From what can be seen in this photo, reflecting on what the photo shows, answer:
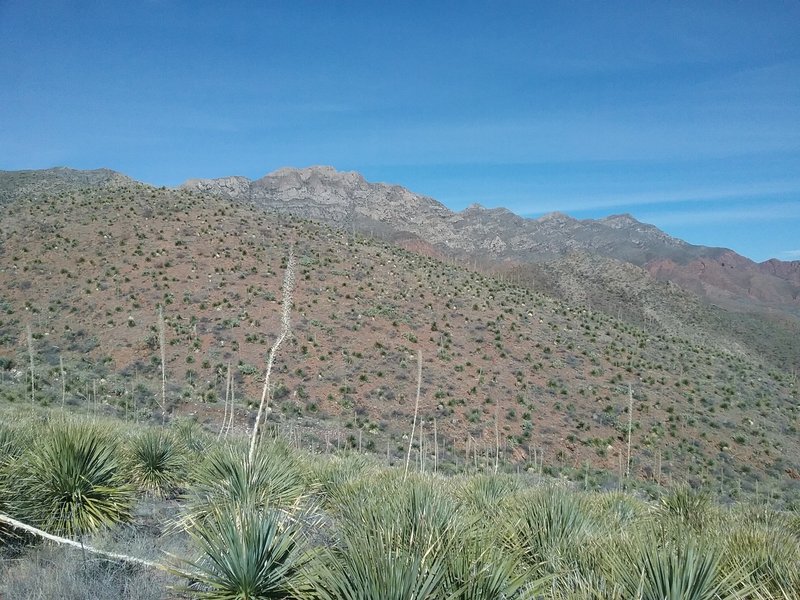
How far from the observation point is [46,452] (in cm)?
635

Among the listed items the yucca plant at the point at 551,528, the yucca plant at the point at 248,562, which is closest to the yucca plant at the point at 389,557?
the yucca plant at the point at 248,562

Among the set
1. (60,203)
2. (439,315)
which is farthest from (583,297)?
(60,203)

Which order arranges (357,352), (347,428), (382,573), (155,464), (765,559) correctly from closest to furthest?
(382,573)
(765,559)
(155,464)
(347,428)
(357,352)

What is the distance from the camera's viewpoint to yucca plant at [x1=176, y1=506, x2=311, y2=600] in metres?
4.16

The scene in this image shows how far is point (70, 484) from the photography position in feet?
20.8

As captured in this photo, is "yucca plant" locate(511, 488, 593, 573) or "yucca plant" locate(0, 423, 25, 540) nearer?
"yucca plant" locate(511, 488, 593, 573)

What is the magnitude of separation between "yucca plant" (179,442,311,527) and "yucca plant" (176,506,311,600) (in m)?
1.69

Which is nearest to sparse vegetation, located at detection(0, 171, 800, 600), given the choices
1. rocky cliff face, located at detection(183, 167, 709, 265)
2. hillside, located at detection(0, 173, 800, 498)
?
hillside, located at detection(0, 173, 800, 498)

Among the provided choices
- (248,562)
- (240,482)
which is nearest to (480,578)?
(248,562)

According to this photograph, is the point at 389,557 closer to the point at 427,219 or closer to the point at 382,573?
the point at 382,573

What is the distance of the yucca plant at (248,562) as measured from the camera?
416cm

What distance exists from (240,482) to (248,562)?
99.7 inches

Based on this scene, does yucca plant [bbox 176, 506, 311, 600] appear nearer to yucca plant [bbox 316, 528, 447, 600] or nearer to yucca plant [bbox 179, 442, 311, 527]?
yucca plant [bbox 316, 528, 447, 600]

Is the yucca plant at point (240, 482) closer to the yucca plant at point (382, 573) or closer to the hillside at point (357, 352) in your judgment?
the yucca plant at point (382, 573)
